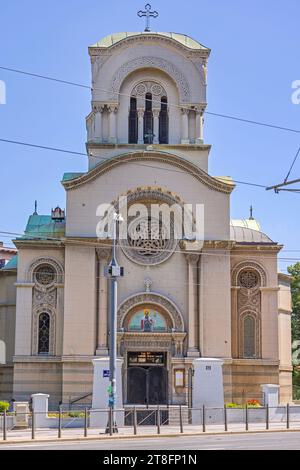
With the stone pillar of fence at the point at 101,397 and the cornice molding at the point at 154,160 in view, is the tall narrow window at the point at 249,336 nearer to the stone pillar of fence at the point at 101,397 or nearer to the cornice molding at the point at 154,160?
the cornice molding at the point at 154,160

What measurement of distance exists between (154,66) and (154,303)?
1432 centimetres

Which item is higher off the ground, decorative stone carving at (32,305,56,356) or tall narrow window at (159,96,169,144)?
tall narrow window at (159,96,169,144)

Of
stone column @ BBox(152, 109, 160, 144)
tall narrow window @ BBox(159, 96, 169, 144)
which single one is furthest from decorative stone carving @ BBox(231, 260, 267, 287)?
stone column @ BBox(152, 109, 160, 144)

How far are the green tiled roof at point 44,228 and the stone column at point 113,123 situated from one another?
5737 mm

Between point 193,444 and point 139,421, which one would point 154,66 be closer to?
point 139,421

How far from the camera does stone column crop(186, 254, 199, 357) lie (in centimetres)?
4891

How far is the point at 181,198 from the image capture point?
166 ft

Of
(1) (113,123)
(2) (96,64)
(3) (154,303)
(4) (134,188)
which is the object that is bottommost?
(3) (154,303)

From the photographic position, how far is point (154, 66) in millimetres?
53375

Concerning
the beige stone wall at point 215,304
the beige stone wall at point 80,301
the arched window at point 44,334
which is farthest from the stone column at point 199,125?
the arched window at point 44,334

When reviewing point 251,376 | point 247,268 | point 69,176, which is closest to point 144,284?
point 247,268

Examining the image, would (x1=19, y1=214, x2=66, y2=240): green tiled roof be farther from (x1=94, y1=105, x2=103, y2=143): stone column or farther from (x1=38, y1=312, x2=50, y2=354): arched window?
(x1=94, y1=105, x2=103, y2=143): stone column

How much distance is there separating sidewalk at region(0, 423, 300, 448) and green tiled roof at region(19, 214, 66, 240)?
1653 cm

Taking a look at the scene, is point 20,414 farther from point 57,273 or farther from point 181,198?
point 181,198
